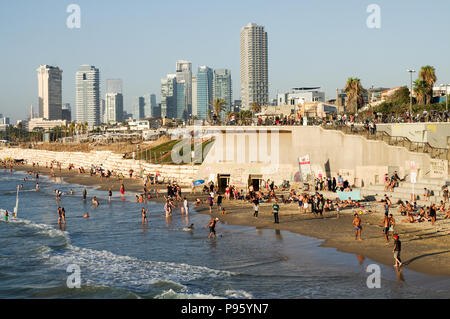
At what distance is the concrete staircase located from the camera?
95.9 feet

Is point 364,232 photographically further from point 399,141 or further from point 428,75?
point 428,75

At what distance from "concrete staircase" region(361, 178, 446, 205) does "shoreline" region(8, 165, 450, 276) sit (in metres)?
1.22

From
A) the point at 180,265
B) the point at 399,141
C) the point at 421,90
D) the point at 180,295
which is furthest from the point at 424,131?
the point at 421,90

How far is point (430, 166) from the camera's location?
32.2 meters

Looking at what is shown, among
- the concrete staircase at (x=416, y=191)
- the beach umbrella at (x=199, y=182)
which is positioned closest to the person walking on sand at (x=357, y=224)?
the concrete staircase at (x=416, y=191)

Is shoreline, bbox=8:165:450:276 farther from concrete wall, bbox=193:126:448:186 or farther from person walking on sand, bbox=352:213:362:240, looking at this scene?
concrete wall, bbox=193:126:448:186

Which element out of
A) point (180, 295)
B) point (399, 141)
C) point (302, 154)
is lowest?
point (180, 295)

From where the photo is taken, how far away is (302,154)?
39750 mm

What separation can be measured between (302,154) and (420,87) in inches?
1271
